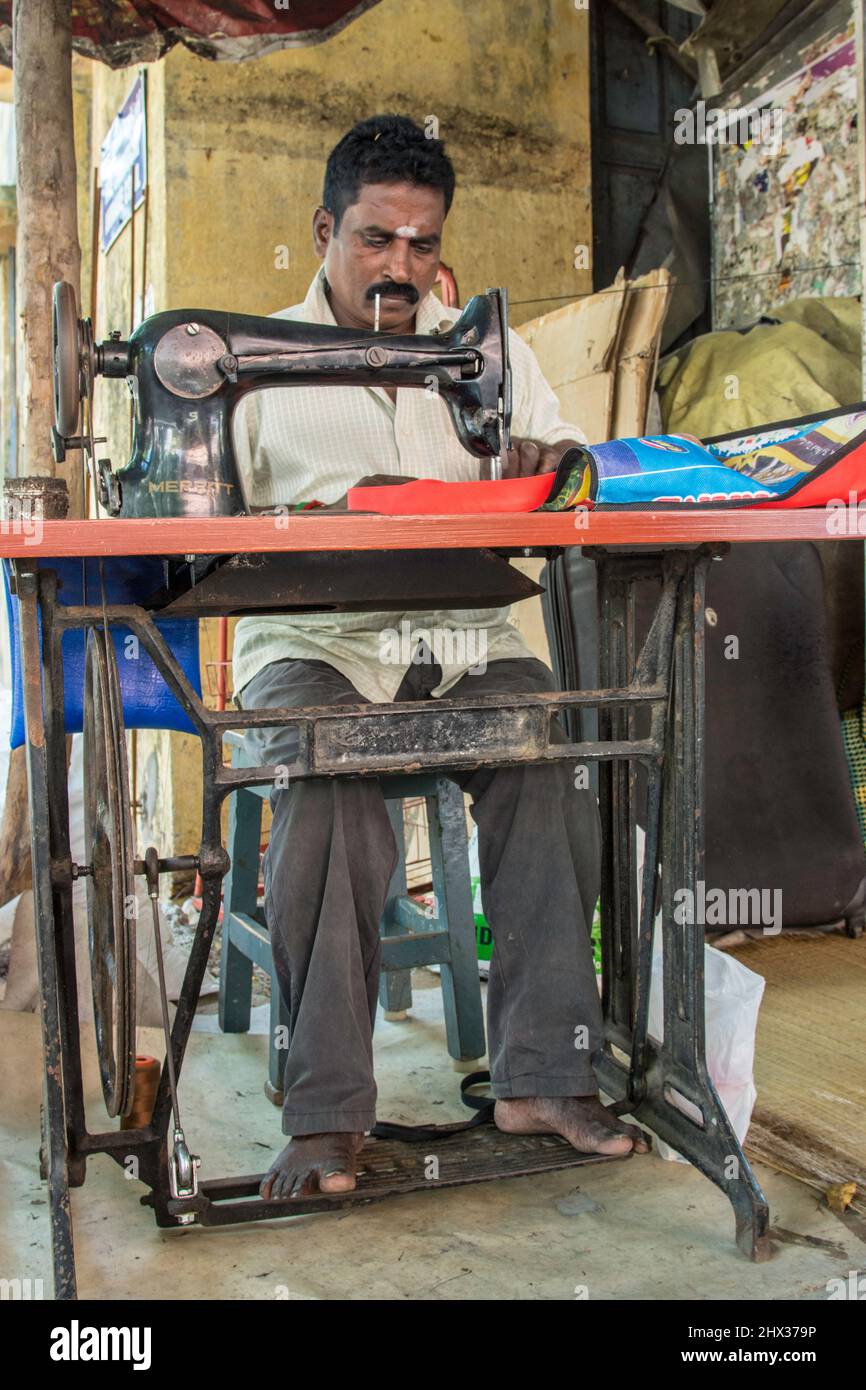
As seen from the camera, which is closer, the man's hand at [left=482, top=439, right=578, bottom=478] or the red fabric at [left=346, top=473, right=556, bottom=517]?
the red fabric at [left=346, top=473, right=556, bottom=517]

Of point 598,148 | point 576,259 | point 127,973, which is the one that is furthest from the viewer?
point 598,148

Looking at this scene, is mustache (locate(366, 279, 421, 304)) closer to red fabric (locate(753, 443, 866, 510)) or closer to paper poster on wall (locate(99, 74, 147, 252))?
red fabric (locate(753, 443, 866, 510))

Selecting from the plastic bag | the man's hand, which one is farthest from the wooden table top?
the plastic bag

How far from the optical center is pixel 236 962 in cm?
267

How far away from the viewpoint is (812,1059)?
240 cm

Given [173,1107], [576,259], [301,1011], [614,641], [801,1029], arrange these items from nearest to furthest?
[173,1107] < [301,1011] < [614,641] < [801,1029] < [576,259]

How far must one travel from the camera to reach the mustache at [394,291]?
217 cm

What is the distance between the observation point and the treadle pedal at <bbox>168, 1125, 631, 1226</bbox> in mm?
1729

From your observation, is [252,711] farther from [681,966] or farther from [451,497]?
[681,966]

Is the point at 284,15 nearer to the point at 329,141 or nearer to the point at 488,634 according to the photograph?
the point at 329,141

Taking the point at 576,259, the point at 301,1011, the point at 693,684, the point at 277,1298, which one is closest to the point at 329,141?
the point at 576,259

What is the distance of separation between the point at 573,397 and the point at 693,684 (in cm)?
235

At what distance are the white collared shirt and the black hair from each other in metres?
0.20

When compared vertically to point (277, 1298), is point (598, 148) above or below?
above
